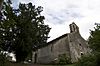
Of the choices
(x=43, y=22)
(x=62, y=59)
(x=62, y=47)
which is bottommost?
(x=62, y=59)

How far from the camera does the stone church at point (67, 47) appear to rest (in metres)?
30.9

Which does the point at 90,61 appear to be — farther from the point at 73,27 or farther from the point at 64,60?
the point at 73,27

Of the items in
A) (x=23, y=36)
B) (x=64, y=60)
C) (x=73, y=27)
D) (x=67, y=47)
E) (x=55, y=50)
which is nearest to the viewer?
(x=23, y=36)

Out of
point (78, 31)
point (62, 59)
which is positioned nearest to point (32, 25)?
point (62, 59)

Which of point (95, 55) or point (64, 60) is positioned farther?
point (64, 60)

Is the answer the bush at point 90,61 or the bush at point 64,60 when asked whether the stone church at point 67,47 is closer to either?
the bush at point 64,60

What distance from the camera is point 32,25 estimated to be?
26.1 m

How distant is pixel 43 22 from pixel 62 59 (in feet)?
22.7

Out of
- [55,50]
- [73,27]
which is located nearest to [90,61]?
[55,50]

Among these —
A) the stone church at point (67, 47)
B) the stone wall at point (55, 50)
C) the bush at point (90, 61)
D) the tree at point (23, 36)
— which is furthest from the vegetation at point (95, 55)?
the stone wall at point (55, 50)

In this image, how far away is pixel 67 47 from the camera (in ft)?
102

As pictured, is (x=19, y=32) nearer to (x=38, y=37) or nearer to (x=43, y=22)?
(x=38, y=37)

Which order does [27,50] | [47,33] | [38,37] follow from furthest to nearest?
[47,33]
[38,37]
[27,50]

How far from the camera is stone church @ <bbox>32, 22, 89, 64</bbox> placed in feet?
101
